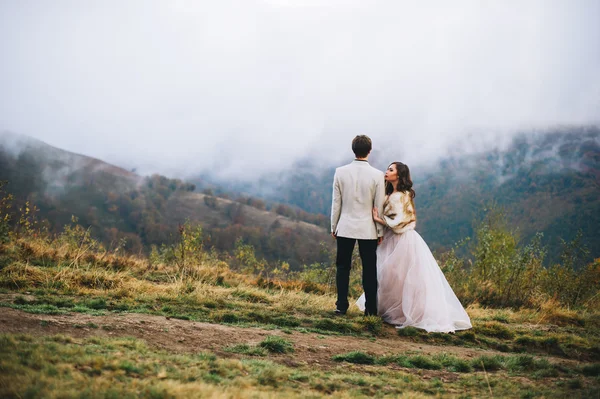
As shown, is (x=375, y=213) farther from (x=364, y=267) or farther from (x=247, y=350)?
(x=247, y=350)

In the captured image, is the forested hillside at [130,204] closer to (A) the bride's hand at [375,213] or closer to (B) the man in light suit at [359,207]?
(B) the man in light suit at [359,207]

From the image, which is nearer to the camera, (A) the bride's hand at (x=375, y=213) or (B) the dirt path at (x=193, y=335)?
(B) the dirt path at (x=193, y=335)

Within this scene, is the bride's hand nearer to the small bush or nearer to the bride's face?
the bride's face

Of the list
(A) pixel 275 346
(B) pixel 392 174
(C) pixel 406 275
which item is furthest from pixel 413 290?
(A) pixel 275 346

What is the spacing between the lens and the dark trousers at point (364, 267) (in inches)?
288

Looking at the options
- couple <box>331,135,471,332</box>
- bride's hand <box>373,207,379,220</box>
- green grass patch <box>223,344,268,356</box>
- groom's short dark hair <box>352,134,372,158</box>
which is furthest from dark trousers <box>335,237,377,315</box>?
green grass patch <box>223,344,268,356</box>

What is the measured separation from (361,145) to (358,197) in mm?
834

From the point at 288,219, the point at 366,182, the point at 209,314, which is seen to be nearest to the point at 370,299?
the point at 366,182

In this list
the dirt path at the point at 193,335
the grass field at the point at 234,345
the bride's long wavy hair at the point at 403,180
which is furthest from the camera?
the bride's long wavy hair at the point at 403,180

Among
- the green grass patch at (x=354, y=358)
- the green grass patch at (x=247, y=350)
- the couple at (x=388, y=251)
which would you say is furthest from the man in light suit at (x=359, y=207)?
the green grass patch at (x=247, y=350)

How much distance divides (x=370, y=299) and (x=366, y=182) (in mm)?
1954

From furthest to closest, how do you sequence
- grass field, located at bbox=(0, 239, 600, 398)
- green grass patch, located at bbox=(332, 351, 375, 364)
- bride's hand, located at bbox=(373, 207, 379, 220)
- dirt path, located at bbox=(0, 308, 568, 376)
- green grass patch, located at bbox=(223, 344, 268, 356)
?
bride's hand, located at bbox=(373, 207, 379, 220) → green grass patch, located at bbox=(332, 351, 375, 364) → green grass patch, located at bbox=(223, 344, 268, 356) → dirt path, located at bbox=(0, 308, 568, 376) → grass field, located at bbox=(0, 239, 600, 398)

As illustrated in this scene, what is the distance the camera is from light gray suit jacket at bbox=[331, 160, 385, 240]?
7.20 meters

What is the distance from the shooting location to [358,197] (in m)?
7.24
